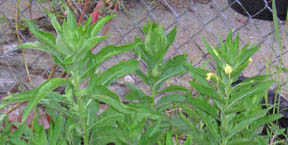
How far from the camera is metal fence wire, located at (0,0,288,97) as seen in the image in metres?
3.60

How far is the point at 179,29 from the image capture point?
14.3ft

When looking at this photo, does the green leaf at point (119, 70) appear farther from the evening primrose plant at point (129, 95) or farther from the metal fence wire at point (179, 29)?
the metal fence wire at point (179, 29)

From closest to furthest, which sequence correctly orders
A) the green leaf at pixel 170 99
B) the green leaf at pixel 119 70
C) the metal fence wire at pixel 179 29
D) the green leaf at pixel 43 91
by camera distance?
the green leaf at pixel 43 91
the green leaf at pixel 119 70
the green leaf at pixel 170 99
the metal fence wire at pixel 179 29

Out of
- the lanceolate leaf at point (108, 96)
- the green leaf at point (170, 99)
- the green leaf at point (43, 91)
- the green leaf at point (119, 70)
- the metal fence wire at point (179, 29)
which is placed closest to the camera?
the green leaf at point (43, 91)

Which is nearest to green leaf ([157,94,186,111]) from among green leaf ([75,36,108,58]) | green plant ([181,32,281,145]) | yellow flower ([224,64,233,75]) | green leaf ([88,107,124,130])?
green plant ([181,32,281,145])

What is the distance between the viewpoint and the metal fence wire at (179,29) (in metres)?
3.60

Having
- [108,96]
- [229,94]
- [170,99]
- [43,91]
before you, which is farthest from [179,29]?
[43,91]

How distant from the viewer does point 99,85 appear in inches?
56.0

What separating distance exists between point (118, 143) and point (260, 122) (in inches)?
21.0

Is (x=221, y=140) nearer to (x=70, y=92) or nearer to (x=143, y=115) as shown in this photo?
(x=143, y=115)

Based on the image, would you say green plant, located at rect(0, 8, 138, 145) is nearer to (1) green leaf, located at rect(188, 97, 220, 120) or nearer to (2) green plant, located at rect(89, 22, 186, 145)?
(2) green plant, located at rect(89, 22, 186, 145)

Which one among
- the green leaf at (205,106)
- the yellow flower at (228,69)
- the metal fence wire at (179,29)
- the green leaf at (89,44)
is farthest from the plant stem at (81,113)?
the metal fence wire at (179,29)

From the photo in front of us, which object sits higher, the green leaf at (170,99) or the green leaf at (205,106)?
the green leaf at (170,99)

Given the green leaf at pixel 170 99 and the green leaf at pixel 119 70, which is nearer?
the green leaf at pixel 119 70
